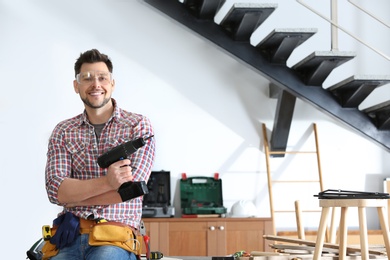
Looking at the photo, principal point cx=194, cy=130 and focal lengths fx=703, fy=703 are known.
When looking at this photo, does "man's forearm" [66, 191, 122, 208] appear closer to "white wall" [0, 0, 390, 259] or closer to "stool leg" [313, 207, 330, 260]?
"stool leg" [313, 207, 330, 260]

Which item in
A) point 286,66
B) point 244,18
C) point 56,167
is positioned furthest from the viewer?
point 286,66

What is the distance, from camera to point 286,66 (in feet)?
19.1

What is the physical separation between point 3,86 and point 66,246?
3735 mm

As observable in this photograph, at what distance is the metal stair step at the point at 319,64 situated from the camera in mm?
5312

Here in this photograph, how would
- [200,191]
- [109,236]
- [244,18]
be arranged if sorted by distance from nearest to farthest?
[109,236] < [244,18] < [200,191]

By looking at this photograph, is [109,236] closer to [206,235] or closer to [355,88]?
[206,235]

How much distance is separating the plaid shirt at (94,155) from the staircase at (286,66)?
250 cm

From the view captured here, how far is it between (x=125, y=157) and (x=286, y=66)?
3203mm

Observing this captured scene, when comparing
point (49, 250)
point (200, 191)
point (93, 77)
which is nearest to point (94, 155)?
point (93, 77)

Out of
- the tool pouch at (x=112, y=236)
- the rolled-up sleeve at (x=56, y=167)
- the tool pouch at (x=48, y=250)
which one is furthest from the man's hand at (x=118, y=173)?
the tool pouch at (x=48, y=250)

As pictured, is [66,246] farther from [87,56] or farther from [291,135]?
[291,135]

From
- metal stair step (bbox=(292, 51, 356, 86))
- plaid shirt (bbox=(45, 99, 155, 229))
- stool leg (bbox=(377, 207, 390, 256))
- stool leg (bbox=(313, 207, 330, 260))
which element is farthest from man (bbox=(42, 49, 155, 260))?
metal stair step (bbox=(292, 51, 356, 86))

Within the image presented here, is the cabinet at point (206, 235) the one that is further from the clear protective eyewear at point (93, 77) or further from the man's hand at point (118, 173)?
the man's hand at point (118, 173)

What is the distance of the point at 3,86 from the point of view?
20.8 ft
